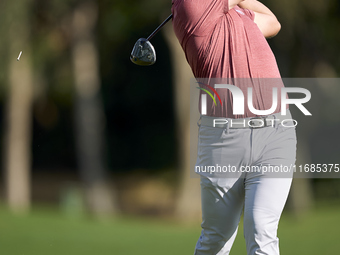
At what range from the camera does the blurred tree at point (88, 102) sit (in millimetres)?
15695

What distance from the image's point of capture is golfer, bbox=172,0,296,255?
352 centimetres

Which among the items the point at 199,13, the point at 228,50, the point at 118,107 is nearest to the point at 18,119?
the point at 118,107

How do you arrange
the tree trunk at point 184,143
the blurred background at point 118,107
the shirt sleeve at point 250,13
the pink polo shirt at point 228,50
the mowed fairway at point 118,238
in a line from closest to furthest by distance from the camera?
the pink polo shirt at point 228,50 < the shirt sleeve at point 250,13 < the mowed fairway at point 118,238 < the blurred background at point 118,107 < the tree trunk at point 184,143

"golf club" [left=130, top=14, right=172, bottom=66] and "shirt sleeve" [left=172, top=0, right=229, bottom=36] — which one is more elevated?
"shirt sleeve" [left=172, top=0, right=229, bottom=36]

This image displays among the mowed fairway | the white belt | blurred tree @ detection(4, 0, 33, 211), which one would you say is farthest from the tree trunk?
the white belt

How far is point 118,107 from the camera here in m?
21.7

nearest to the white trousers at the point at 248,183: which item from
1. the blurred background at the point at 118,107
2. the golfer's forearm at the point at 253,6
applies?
the golfer's forearm at the point at 253,6

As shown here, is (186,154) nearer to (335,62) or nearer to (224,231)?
(335,62)

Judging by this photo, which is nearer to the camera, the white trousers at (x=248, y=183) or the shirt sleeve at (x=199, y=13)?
the white trousers at (x=248, y=183)

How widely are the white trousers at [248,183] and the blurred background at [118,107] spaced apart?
4698 millimetres

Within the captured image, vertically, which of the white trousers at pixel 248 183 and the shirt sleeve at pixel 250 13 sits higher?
the shirt sleeve at pixel 250 13

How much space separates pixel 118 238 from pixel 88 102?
7077 mm

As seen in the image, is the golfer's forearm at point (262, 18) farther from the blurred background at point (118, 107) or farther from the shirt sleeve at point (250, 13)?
the blurred background at point (118, 107)

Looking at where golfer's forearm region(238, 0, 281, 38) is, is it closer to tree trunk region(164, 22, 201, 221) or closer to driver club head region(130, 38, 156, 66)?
driver club head region(130, 38, 156, 66)
